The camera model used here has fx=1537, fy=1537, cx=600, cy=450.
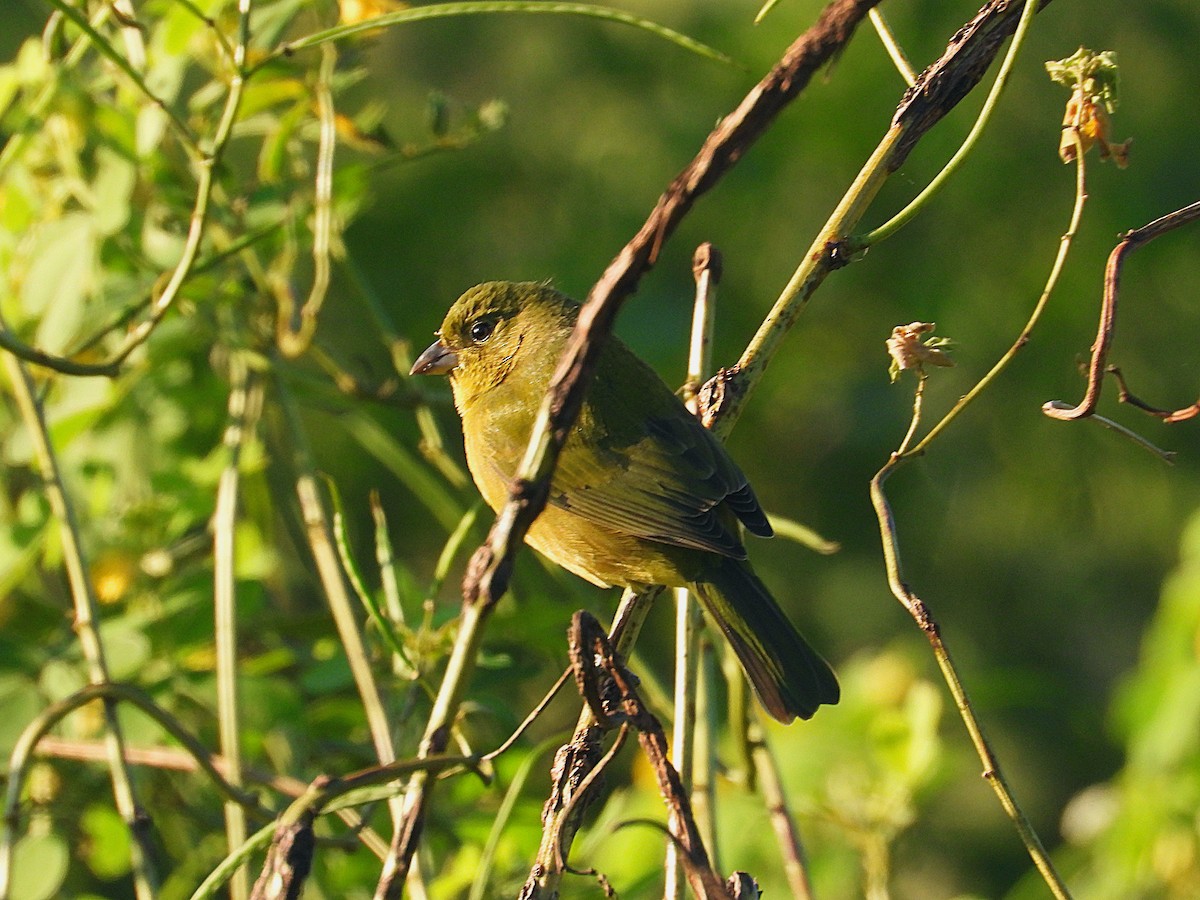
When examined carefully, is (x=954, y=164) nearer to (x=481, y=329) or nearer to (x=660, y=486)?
(x=660, y=486)

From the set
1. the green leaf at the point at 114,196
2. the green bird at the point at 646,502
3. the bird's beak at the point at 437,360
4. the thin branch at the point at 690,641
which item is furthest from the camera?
the bird's beak at the point at 437,360

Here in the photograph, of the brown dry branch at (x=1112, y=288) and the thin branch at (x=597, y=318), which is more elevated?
the thin branch at (x=597, y=318)

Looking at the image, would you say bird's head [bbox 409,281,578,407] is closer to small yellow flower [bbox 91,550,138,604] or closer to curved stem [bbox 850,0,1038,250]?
small yellow flower [bbox 91,550,138,604]

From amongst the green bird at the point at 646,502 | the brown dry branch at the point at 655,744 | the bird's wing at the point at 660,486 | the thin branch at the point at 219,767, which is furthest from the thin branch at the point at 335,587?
the brown dry branch at the point at 655,744

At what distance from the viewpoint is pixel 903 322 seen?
5.87 m

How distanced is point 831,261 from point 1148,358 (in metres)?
5.08

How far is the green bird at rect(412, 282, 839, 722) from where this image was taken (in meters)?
2.53

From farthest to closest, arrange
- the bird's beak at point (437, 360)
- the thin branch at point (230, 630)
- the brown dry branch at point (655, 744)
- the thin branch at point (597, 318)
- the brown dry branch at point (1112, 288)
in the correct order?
the bird's beak at point (437, 360)
the thin branch at point (230, 630)
the brown dry branch at point (1112, 288)
the brown dry branch at point (655, 744)
the thin branch at point (597, 318)

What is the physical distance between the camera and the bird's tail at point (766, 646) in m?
2.39

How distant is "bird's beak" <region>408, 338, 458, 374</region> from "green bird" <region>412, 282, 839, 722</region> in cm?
4

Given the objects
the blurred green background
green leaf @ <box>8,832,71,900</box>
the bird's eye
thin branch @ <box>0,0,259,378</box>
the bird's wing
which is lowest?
the blurred green background

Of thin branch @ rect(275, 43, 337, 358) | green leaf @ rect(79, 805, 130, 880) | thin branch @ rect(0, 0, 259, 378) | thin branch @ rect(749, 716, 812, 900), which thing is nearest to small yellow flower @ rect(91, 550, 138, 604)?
green leaf @ rect(79, 805, 130, 880)

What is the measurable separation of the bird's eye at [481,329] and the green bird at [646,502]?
11 centimetres

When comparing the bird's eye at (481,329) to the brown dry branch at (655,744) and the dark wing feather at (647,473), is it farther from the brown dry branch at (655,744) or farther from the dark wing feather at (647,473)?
the brown dry branch at (655,744)
